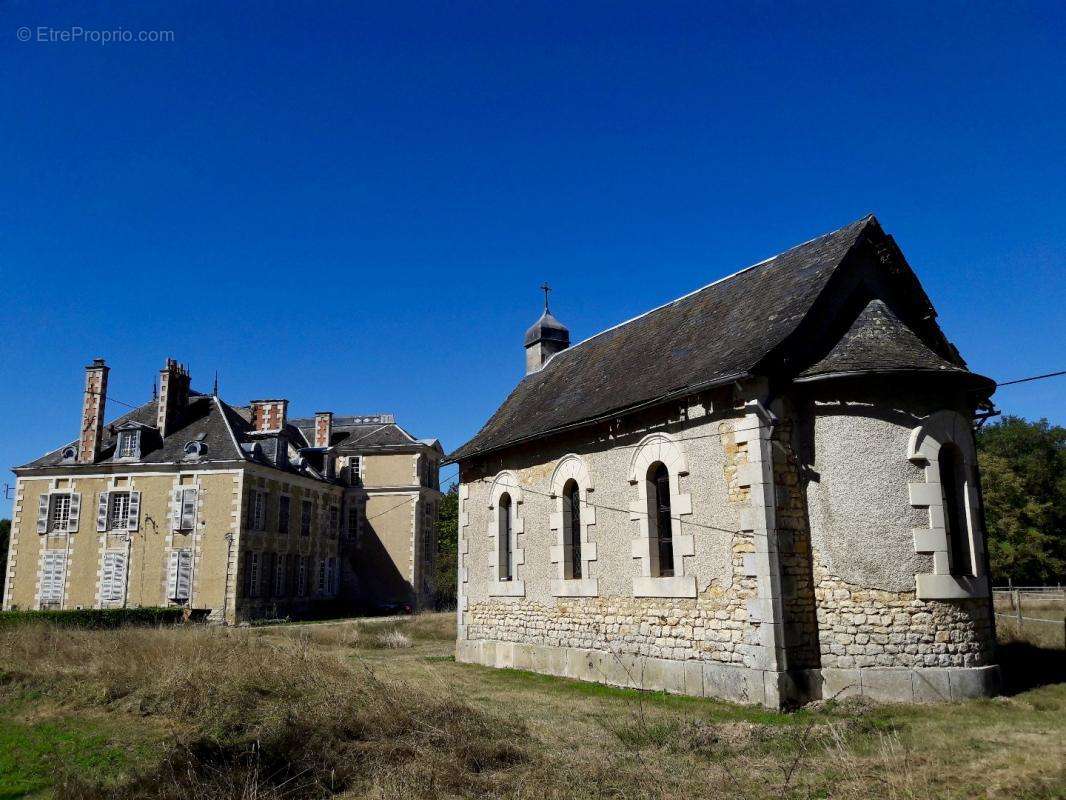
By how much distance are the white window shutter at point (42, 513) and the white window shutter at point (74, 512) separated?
42.3 inches

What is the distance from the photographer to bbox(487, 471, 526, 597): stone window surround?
16781mm

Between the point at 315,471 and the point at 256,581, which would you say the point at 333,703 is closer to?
the point at 256,581

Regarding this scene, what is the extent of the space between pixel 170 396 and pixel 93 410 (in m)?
3.14

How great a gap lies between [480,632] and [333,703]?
942cm

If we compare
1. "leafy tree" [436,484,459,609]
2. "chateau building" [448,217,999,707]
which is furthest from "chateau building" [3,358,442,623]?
"chateau building" [448,217,999,707]

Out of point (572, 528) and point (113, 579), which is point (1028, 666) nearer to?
point (572, 528)

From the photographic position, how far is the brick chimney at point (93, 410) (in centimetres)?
3356

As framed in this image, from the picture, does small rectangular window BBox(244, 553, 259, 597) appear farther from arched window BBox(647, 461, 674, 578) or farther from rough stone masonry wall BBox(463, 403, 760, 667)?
arched window BBox(647, 461, 674, 578)

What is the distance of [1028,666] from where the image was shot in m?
13.3

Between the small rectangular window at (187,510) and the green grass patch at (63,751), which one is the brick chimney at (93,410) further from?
the green grass patch at (63,751)

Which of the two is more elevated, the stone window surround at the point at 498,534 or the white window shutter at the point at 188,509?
the white window shutter at the point at 188,509

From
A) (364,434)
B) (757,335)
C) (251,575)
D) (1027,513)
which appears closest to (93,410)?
(251,575)

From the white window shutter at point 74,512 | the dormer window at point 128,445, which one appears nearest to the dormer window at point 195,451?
the dormer window at point 128,445

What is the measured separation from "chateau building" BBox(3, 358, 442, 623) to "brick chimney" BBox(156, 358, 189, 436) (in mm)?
56
